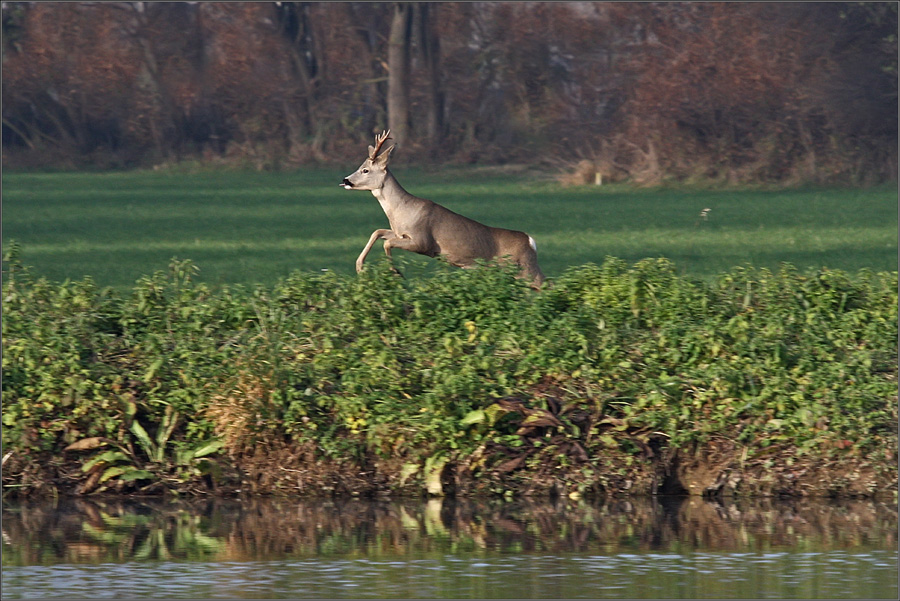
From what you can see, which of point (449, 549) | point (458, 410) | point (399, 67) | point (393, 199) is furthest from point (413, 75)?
point (449, 549)

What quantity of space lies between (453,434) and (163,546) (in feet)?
6.00

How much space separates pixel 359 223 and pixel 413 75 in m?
28.6

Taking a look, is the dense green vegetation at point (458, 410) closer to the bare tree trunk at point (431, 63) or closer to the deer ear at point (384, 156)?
the deer ear at point (384, 156)

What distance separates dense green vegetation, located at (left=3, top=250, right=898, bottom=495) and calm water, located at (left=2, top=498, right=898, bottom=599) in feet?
0.66

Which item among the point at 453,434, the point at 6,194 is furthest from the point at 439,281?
the point at 6,194

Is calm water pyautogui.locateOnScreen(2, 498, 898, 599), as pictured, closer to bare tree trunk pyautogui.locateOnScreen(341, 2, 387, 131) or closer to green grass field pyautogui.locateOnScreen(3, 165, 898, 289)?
green grass field pyautogui.locateOnScreen(3, 165, 898, 289)

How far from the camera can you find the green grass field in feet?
61.9

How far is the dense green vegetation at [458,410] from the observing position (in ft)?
30.7

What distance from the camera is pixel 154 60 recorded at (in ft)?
176

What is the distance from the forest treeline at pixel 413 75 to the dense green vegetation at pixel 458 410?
33.2 meters

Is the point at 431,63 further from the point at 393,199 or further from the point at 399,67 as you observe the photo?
the point at 393,199

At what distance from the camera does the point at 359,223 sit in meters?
25.8

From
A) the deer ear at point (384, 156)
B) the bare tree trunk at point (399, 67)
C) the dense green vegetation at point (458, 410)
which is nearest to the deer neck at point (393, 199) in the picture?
the deer ear at point (384, 156)

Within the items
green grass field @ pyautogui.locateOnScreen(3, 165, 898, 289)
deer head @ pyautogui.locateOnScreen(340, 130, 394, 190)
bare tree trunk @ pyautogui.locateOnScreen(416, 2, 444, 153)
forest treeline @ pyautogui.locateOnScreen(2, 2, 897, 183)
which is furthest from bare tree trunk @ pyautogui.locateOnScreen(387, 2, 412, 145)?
deer head @ pyautogui.locateOnScreen(340, 130, 394, 190)
